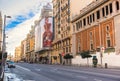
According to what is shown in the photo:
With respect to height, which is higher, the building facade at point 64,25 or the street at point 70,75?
the building facade at point 64,25

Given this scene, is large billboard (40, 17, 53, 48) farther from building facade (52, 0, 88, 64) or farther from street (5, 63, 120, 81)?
street (5, 63, 120, 81)

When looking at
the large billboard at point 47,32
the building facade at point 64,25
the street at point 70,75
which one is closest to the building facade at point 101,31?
the building facade at point 64,25

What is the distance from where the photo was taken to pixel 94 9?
225 ft

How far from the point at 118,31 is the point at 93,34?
14050 mm

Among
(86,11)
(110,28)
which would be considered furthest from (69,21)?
(110,28)

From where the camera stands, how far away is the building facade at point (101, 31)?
5697cm

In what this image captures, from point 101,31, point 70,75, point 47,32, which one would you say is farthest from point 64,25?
point 70,75

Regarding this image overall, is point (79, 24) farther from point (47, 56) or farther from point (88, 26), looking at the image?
point (47, 56)

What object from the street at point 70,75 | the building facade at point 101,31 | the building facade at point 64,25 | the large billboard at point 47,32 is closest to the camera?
the street at point 70,75

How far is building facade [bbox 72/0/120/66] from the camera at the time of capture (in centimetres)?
5697

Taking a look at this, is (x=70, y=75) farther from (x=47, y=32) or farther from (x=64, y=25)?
(x=47, y=32)

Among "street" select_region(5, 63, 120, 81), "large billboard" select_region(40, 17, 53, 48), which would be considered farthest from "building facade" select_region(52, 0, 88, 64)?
"street" select_region(5, 63, 120, 81)

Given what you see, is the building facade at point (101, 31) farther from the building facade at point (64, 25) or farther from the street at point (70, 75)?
the street at point (70, 75)

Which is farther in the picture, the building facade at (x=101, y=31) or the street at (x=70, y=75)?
the building facade at (x=101, y=31)
